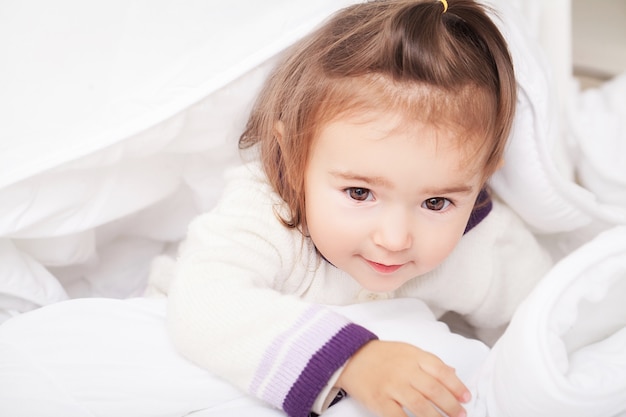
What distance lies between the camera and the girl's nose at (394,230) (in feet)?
2.38

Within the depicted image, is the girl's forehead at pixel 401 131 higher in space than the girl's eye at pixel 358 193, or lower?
higher

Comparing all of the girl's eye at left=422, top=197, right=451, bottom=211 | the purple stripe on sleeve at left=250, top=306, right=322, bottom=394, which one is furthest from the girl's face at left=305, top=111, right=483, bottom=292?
the purple stripe on sleeve at left=250, top=306, right=322, bottom=394

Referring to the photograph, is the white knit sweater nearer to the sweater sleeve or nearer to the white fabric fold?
the sweater sleeve

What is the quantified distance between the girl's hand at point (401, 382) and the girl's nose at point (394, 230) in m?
0.10

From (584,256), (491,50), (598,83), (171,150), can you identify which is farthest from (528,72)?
(598,83)

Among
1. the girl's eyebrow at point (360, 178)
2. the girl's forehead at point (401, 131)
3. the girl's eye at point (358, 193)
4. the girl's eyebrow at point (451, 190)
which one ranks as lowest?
the girl's eye at point (358, 193)

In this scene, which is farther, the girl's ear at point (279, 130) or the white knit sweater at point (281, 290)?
the girl's ear at point (279, 130)

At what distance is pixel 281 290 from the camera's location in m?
0.88

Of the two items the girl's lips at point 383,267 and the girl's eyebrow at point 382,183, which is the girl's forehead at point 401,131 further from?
the girl's lips at point 383,267

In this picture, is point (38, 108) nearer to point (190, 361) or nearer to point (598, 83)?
point (190, 361)

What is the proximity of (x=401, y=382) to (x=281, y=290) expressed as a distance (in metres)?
0.25

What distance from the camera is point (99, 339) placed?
79cm

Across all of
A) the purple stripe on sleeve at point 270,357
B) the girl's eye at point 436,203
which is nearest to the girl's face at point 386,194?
the girl's eye at point 436,203

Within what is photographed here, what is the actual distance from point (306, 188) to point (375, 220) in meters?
0.10
